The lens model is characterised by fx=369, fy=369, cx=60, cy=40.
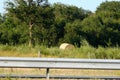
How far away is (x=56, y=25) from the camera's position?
2489 inches

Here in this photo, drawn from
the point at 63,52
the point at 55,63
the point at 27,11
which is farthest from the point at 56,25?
the point at 55,63

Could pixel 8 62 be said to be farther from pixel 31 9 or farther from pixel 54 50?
pixel 31 9

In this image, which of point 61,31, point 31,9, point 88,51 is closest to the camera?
point 88,51

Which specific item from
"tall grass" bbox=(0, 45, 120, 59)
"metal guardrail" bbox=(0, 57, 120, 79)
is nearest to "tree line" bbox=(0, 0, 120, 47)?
"tall grass" bbox=(0, 45, 120, 59)

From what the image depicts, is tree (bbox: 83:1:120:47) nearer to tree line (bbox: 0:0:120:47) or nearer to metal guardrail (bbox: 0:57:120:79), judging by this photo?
tree line (bbox: 0:0:120:47)

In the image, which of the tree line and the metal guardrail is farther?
the tree line

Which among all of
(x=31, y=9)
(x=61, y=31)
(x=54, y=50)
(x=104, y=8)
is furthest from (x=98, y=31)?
(x=54, y=50)

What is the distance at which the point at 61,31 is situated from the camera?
6612cm

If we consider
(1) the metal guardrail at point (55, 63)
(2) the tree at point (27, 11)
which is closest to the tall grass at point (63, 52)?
(1) the metal guardrail at point (55, 63)

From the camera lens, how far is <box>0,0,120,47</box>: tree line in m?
49.0

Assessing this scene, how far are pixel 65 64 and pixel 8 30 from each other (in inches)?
2191

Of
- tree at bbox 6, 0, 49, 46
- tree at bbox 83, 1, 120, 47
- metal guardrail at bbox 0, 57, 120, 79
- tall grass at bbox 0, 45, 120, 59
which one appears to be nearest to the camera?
metal guardrail at bbox 0, 57, 120, 79

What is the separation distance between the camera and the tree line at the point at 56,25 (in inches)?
1931

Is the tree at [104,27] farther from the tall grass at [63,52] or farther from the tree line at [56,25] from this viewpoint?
the tall grass at [63,52]
